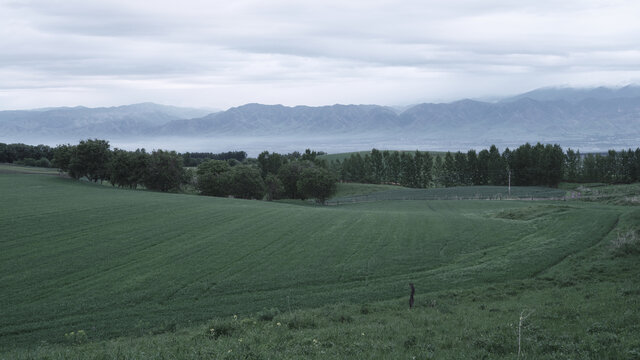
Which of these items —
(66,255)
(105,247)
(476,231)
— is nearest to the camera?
(66,255)

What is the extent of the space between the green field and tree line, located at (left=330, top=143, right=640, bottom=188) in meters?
88.4

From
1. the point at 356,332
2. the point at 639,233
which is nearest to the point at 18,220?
the point at 356,332

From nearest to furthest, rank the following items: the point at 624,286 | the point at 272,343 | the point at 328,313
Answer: the point at 272,343 < the point at 328,313 < the point at 624,286

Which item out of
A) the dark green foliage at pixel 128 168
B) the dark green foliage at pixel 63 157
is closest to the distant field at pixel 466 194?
the dark green foliage at pixel 128 168

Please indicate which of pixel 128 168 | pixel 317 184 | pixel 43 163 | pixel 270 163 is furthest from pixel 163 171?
pixel 43 163

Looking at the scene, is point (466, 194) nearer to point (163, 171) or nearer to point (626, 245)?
point (163, 171)

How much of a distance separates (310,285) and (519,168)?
122221 mm

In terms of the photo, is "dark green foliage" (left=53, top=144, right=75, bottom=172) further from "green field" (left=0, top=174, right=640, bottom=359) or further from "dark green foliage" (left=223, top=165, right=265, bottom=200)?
"green field" (left=0, top=174, right=640, bottom=359)

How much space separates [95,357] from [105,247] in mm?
23352

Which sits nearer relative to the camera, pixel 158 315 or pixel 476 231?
pixel 158 315

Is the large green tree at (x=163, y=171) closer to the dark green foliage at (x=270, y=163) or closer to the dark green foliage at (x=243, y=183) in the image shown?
the dark green foliage at (x=243, y=183)

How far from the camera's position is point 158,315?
72.2 feet

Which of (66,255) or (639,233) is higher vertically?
(639,233)

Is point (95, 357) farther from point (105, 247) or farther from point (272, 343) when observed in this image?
A: point (105, 247)
